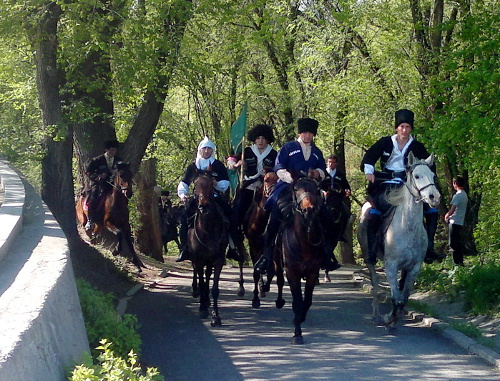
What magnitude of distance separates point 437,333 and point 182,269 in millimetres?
13933

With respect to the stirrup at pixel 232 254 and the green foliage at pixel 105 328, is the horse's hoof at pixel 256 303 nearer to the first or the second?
the stirrup at pixel 232 254

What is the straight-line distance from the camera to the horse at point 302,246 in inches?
405

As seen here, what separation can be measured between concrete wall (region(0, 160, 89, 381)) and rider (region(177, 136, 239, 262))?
360 cm

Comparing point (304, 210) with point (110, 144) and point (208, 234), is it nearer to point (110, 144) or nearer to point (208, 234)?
point (208, 234)

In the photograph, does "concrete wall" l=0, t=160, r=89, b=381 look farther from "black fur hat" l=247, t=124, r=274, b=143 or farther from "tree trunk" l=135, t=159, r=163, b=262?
"tree trunk" l=135, t=159, r=163, b=262

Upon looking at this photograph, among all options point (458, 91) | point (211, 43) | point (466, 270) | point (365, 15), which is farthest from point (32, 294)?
point (211, 43)

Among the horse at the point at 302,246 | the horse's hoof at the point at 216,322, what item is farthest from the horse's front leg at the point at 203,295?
the horse at the point at 302,246

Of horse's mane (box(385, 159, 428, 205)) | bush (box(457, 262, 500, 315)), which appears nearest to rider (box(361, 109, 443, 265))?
horse's mane (box(385, 159, 428, 205))

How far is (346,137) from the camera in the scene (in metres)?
30.8

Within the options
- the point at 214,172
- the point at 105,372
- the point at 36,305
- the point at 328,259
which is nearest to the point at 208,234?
the point at 214,172

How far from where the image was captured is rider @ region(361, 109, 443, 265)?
38.9 ft

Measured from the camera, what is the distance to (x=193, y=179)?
41.0ft

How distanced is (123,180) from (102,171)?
1.75 ft

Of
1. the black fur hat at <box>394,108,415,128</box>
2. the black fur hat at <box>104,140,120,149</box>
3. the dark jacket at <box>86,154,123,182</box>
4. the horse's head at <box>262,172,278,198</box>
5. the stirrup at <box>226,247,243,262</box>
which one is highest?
the black fur hat at <box>394,108,415,128</box>
